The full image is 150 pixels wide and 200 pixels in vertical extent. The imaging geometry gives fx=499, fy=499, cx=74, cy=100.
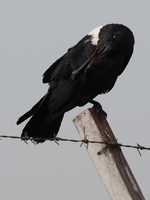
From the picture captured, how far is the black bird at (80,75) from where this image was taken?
497 centimetres

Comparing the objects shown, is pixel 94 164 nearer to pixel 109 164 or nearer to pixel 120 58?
pixel 109 164

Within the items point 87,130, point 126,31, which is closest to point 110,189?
point 87,130

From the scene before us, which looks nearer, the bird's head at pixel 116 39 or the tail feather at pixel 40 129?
the tail feather at pixel 40 129

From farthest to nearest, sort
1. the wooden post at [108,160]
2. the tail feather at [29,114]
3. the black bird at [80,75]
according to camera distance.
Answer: the black bird at [80,75]
the tail feather at [29,114]
the wooden post at [108,160]

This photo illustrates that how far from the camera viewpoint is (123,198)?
3.05 metres

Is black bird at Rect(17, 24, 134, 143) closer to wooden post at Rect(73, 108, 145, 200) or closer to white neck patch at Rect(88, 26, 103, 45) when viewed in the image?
white neck patch at Rect(88, 26, 103, 45)

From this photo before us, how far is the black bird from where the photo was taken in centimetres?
497

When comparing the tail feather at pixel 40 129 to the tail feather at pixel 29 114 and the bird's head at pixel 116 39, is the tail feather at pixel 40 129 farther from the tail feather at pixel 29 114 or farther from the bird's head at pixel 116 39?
the bird's head at pixel 116 39

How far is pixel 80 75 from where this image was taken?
5199 millimetres

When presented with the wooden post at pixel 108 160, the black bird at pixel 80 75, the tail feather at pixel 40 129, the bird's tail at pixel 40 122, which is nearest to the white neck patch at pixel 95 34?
the black bird at pixel 80 75

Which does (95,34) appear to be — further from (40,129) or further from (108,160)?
(108,160)

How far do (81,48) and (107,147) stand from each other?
2350mm

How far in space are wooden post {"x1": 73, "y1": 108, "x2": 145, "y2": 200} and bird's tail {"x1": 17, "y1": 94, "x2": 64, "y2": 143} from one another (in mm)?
1470

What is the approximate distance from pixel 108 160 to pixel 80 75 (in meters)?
2.14
